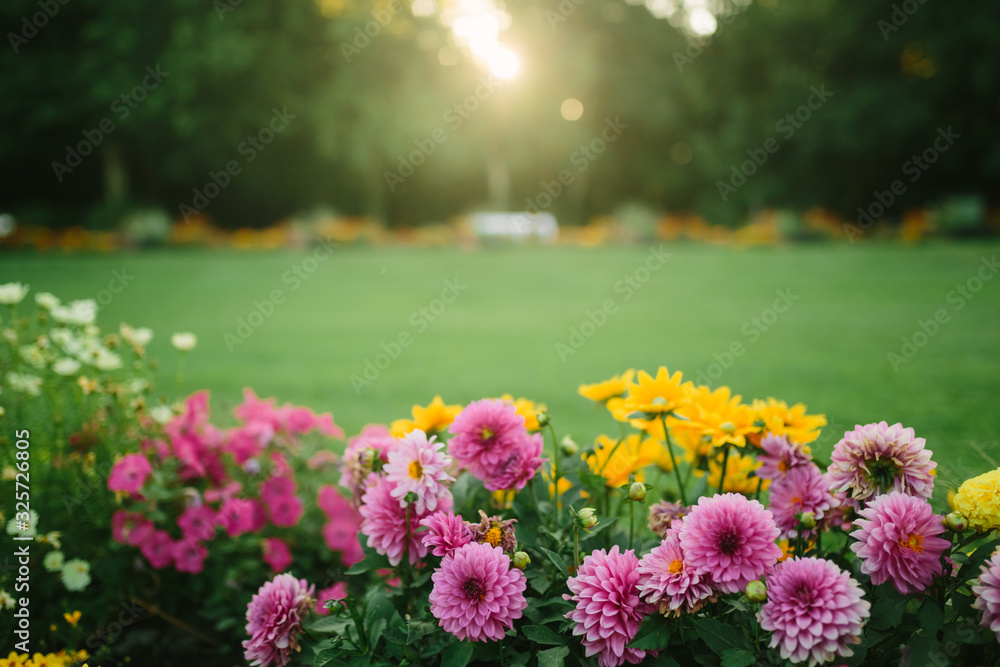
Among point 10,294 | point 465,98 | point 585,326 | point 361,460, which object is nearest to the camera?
point 361,460

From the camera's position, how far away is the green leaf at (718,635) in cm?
104

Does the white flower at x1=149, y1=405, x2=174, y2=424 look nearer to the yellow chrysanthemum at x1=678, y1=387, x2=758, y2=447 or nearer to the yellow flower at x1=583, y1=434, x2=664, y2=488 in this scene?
the yellow flower at x1=583, y1=434, x2=664, y2=488

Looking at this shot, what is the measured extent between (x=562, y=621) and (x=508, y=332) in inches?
181

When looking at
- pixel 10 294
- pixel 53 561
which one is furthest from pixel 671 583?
pixel 10 294

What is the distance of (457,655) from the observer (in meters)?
1.11

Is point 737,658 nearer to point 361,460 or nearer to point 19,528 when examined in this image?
point 361,460

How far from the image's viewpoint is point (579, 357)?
15.5 feet

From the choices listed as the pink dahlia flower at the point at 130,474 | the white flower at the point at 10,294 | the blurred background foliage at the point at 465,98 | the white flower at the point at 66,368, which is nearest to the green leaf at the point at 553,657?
the pink dahlia flower at the point at 130,474

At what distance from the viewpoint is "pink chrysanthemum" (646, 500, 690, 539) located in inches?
51.2

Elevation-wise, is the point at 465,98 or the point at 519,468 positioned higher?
the point at 519,468

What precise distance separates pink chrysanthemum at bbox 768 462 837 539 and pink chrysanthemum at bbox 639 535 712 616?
11.3 inches

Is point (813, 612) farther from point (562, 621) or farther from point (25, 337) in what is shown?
point (25, 337)

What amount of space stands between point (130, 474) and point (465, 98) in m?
14.9

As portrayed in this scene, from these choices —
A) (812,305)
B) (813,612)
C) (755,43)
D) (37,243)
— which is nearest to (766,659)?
(813,612)
